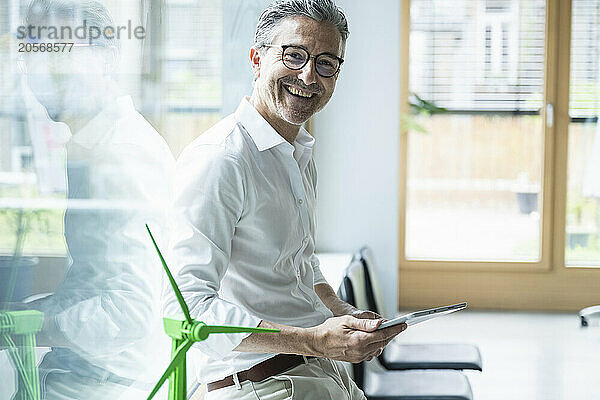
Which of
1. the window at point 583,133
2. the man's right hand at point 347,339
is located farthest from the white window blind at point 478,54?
the man's right hand at point 347,339

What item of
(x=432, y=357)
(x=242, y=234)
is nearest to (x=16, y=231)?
(x=242, y=234)

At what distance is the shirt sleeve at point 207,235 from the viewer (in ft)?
4.60

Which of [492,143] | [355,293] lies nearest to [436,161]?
[492,143]

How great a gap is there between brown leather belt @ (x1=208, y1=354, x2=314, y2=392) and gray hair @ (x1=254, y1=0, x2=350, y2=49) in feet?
2.07

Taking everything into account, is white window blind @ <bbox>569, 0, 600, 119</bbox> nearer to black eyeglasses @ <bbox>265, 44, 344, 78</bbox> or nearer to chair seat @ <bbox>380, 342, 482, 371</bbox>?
chair seat @ <bbox>380, 342, 482, 371</bbox>

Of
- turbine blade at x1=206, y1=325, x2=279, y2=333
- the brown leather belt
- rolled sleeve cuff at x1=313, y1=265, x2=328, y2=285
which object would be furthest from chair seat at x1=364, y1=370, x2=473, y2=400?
turbine blade at x1=206, y1=325, x2=279, y2=333

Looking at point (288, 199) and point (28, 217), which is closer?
point (28, 217)

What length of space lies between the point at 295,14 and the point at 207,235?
1.57 ft

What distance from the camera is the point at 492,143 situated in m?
6.05

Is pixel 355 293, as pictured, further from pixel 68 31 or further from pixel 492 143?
pixel 492 143

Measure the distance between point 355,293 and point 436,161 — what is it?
3.18 meters

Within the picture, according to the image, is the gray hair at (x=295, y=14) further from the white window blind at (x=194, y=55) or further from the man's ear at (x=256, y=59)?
the white window blind at (x=194, y=55)

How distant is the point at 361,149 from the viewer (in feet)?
14.3

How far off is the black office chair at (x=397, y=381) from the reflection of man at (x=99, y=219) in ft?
4.23
